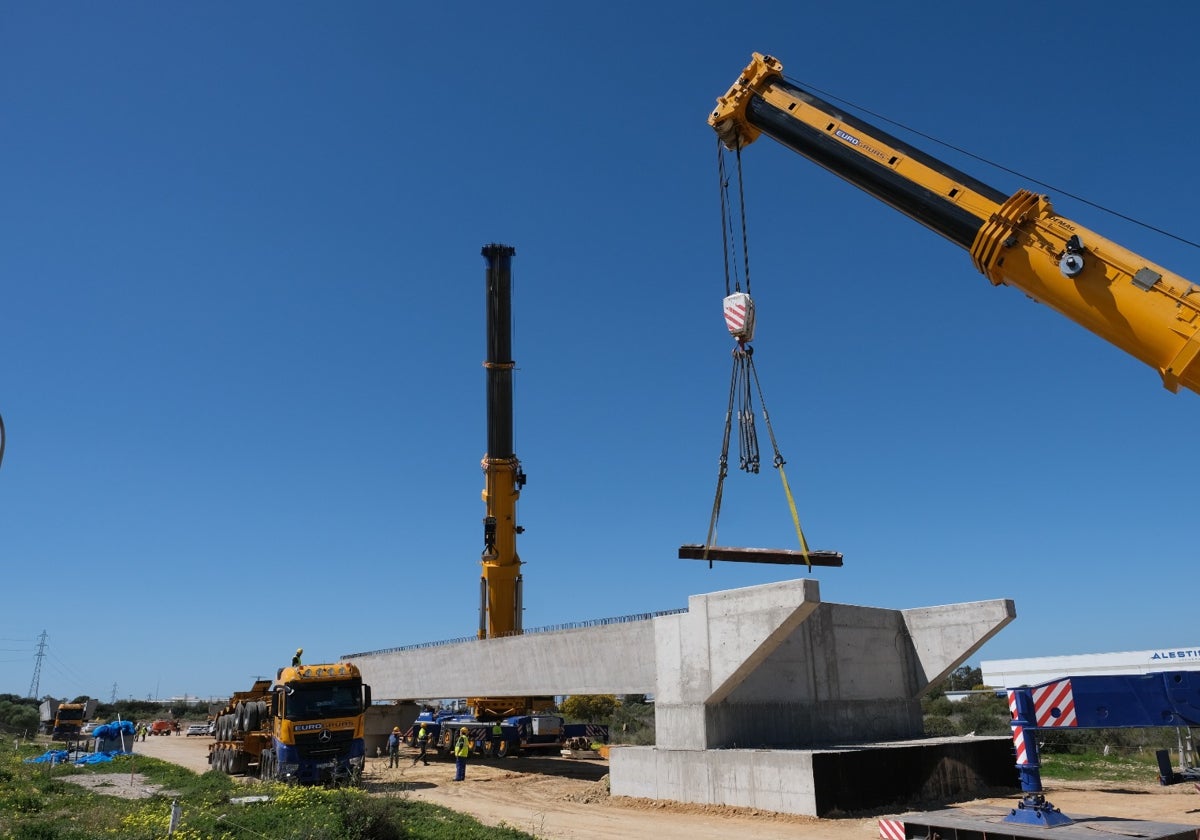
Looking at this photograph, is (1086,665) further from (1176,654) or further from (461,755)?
(461,755)

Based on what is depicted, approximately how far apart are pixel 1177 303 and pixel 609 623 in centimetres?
1588

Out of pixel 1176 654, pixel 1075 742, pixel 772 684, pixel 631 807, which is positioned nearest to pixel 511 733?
pixel 631 807

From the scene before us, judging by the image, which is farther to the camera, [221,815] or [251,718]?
[251,718]

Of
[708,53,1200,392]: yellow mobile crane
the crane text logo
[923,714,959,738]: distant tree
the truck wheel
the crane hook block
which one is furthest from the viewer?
[923,714,959,738]: distant tree

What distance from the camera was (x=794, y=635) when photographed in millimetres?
21484

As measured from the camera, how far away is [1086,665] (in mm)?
32469

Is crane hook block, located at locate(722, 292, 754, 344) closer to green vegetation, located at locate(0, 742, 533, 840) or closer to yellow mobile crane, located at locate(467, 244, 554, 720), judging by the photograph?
green vegetation, located at locate(0, 742, 533, 840)

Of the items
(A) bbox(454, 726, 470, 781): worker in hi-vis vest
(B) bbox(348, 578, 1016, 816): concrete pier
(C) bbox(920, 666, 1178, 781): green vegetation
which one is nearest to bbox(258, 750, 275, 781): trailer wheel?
(A) bbox(454, 726, 470, 781): worker in hi-vis vest

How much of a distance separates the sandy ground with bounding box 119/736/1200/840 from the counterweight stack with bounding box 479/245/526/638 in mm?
6827

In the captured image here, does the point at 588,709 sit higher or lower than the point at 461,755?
lower

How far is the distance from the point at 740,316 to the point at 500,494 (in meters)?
19.4

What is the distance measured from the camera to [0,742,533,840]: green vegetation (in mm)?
12352

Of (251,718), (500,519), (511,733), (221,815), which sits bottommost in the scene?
(221,815)

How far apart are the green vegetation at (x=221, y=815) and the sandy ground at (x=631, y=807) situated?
61.6 inches
